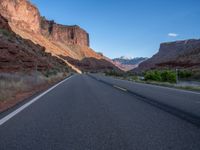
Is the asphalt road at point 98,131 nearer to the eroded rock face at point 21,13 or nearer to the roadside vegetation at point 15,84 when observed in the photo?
the roadside vegetation at point 15,84

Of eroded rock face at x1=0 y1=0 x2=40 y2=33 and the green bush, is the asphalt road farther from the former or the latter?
eroded rock face at x1=0 y1=0 x2=40 y2=33

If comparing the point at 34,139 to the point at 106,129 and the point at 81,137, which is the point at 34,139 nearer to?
the point at 81,137

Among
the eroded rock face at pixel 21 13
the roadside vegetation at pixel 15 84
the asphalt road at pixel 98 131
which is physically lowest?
the asphalt road at pixel 98 131

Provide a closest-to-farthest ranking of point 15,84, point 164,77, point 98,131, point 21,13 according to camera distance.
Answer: point 98,131, point 15,84, point 164,77, point 21,13

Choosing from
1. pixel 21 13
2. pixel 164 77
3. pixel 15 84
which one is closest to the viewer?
pixel 15 84

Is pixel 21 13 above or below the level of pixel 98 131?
above

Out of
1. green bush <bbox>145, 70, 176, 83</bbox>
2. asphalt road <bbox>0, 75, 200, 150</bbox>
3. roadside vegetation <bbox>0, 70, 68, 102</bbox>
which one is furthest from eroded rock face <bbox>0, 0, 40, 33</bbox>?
asphalt road <bbox>0, 75, 200, 150</bbox>

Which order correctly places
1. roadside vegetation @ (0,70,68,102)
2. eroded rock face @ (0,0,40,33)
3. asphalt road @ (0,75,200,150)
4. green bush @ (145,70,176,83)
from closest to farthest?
asphalt road @ (0,75,200,150) → roadside vegetation @ (0,70,68,102) → green bush @ (145,70,176,83) → eroded rock face @ (0,0,40,33)

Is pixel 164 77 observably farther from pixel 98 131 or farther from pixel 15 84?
pixel 98 131

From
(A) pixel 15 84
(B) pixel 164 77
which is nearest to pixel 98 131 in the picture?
(A) pixel 15 84

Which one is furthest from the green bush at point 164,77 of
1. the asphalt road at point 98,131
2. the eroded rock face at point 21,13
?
the eroded rock face at point 21,13

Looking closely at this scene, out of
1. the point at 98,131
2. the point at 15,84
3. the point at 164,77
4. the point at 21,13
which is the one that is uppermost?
the point at 21,13

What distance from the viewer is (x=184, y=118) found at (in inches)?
307

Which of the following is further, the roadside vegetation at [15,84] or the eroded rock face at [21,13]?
the eroded rock face at [21,13]
